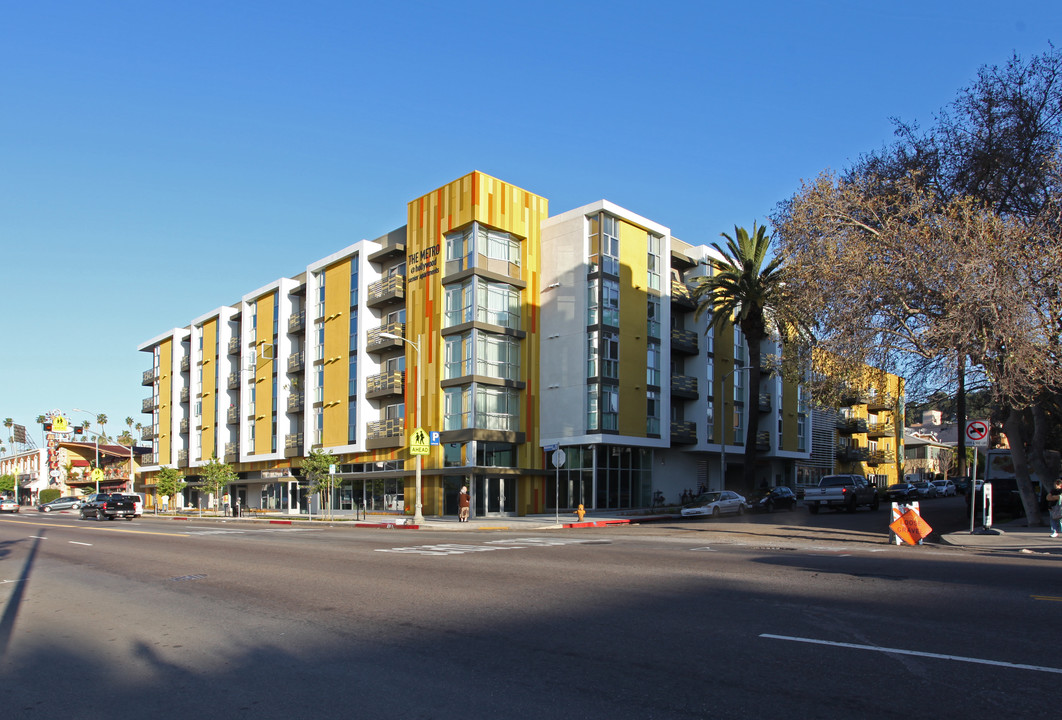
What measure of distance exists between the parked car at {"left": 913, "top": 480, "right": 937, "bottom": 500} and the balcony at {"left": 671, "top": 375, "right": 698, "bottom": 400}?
20.1m

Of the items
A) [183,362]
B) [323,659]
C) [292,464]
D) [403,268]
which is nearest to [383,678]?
[323,659]

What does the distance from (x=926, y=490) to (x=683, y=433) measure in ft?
74.8

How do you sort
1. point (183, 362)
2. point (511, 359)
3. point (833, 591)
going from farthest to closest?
point (183, 362) < point (511, 359) < point (833, 591)

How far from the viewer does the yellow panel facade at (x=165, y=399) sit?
3027 inches

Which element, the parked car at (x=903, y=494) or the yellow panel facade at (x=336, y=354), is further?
the yellow panel facade at (x=336, y=354)

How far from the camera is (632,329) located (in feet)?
149

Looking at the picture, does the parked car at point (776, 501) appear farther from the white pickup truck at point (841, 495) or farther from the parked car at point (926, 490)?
the parked car at point (926, 490)

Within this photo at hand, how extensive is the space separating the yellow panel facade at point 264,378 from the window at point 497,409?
22.5 metres

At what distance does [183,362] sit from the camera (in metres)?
75.5

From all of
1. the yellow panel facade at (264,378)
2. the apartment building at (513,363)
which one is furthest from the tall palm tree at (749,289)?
the yellow panel facade at (264,378)

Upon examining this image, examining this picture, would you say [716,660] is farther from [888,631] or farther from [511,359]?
[511,359]

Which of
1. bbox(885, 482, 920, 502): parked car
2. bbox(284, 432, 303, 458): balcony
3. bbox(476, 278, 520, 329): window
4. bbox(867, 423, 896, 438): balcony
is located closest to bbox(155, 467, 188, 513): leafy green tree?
bbox(284, 432, 303, 458): balcony

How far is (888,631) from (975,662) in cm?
131

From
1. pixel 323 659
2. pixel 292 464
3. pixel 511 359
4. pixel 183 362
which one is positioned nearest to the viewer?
pixel 323 659
